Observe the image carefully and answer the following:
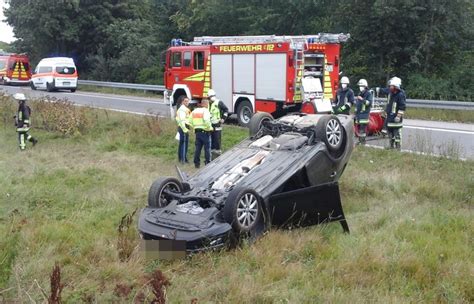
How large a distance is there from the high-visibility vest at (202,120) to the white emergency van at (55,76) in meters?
22.4

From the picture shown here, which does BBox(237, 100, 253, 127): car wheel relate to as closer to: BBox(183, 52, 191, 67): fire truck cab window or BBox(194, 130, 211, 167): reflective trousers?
BBox(183, 52, 191, 67): fire truck cab window

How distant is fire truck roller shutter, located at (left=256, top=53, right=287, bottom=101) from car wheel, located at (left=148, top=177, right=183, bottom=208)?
900 centimetres

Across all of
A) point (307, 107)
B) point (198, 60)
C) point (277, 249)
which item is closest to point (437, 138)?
point (307, 107)

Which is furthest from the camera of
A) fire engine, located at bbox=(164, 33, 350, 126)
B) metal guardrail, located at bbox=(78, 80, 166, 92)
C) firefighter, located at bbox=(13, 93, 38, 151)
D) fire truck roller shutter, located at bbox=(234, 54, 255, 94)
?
metal guardrail, located at bbox=(78, 80, 166, 92)

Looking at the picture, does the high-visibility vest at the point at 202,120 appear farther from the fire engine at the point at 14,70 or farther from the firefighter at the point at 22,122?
the fire engine at the point at 14,70

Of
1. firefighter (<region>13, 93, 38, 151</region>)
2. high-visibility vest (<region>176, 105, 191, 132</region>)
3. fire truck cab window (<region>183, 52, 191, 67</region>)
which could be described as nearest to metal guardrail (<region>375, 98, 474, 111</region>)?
fire truck cab window (<region>183, 52, 191, 67</region>)

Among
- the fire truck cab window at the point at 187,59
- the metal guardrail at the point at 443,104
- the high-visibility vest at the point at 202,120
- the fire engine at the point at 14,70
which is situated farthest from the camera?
the fire engine at the point at 14,70

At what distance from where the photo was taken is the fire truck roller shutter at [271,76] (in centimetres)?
1490

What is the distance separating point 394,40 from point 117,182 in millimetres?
16152

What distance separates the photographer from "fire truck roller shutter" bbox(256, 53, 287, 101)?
14.9m

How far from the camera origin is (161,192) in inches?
244

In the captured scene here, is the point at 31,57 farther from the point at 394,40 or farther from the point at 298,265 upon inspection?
the point at 298,265

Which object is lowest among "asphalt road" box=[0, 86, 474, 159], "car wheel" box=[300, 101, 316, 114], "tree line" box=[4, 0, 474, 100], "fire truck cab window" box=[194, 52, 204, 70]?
"asphalt road" box=[0, 86, 474, 159]

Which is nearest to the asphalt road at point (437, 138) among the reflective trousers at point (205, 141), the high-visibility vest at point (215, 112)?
the high-visibility vest at point (215, 112)
